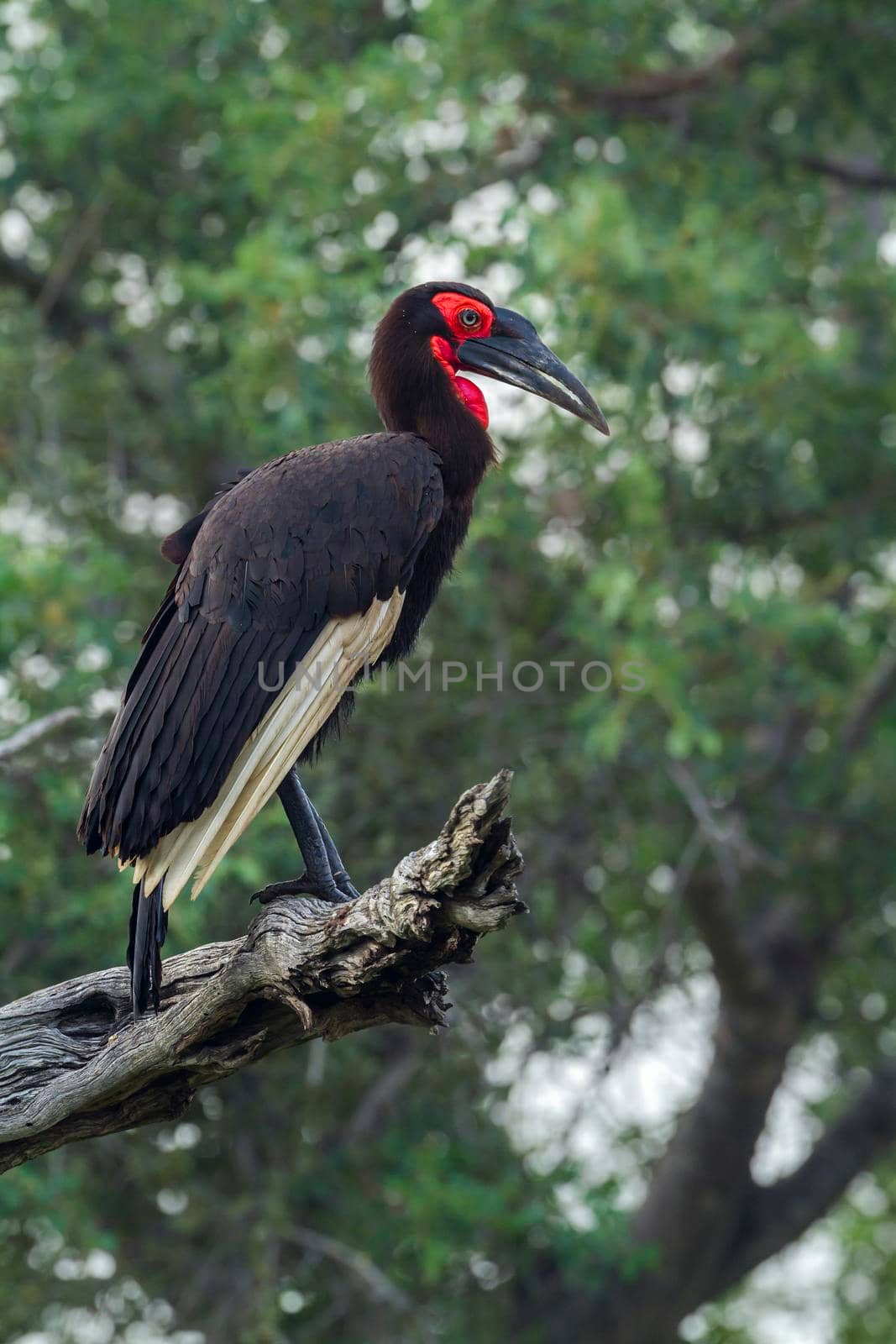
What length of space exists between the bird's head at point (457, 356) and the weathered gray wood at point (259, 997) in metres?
1.52

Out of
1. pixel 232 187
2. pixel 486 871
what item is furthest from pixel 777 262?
pixel 486 871

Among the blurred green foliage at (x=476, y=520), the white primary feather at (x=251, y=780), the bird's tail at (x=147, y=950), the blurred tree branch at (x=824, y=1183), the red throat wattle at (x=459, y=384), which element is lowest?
the blurred tree branch at (x=824, y=1183)

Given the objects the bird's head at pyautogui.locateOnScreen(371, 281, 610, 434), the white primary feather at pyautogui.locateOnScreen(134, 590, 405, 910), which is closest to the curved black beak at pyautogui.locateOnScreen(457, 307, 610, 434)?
the bird's head at pyautogui.locateOnScreen(371, 281, 610, 434)

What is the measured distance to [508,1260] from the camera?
6.50 meters

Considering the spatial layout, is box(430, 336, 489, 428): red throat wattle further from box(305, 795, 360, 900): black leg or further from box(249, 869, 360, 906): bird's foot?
box(249, 869, 360, 906): bird's foot

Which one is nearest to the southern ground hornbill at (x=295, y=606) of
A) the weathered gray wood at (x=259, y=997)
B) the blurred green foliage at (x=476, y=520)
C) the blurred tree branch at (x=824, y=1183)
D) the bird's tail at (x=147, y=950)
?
the bird's tail at (x=147, y=950)

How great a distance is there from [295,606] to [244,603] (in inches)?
4.5

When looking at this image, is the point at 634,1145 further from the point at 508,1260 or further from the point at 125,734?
the point at 125,734

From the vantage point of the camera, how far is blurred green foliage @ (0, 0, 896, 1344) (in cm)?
572

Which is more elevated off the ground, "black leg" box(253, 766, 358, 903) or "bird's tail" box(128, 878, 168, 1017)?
"bird's tail" box(128, 878, 168, 1017)

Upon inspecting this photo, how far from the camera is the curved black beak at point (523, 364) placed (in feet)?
13.9

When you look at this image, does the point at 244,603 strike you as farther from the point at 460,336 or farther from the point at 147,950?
the point at 460,336

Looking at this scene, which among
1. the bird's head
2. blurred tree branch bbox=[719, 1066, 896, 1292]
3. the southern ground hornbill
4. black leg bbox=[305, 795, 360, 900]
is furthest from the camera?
blurred tree branch bbox=[719, 1066, 896, 1292]

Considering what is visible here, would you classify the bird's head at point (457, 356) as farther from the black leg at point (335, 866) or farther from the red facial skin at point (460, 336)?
the black leg at point (335, 866)
